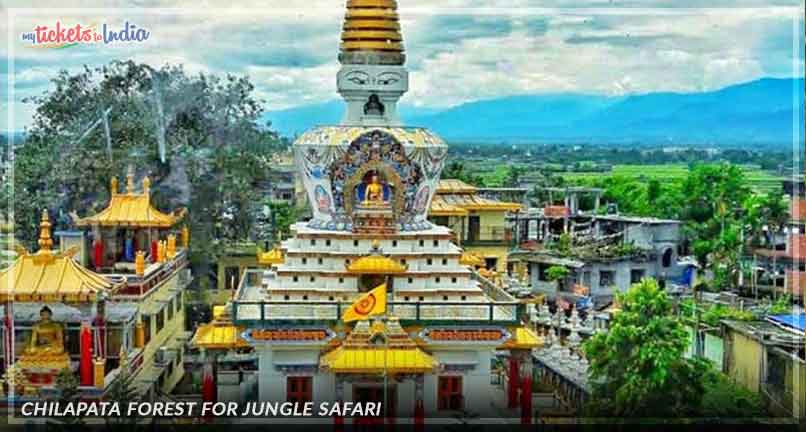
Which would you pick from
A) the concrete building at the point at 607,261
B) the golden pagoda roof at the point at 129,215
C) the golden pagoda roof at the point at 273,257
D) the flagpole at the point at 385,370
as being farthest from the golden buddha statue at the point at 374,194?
the concrete building at the point at 607,261

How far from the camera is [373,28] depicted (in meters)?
10.7

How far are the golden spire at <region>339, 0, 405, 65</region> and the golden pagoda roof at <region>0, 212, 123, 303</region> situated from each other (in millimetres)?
3224

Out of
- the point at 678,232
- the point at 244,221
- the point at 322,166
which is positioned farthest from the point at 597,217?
the point at 322,166

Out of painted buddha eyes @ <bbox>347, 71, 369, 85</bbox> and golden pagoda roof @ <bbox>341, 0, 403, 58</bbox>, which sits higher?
golden pagoda roof @ <bbox>341, 0, 403, 58</bbox>

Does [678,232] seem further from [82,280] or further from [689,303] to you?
[82,280]

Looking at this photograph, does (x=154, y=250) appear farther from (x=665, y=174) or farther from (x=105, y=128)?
(x=665, y=174)

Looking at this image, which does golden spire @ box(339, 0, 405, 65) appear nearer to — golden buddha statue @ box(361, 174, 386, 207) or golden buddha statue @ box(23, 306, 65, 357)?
golden buddha statue @ box(361, 174, 386, 207)

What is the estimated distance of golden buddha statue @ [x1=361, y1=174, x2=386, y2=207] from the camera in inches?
403

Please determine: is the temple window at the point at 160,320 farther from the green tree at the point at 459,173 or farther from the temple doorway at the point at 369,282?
the green tree at the point at 459,173

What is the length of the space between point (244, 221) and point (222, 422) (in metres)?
6.67

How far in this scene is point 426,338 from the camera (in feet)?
31.3

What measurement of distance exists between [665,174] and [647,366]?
542 inches

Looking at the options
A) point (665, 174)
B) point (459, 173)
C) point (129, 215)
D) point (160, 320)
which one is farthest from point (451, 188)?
point (665, 174)

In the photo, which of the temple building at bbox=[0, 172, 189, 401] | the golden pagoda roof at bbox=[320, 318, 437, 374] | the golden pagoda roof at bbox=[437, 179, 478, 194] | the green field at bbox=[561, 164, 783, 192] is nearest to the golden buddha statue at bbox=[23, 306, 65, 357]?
the temple building at bbox=[0, 172, 189, 401]
